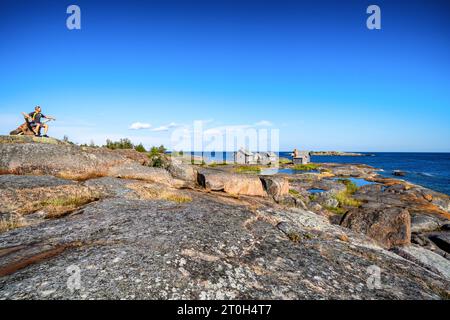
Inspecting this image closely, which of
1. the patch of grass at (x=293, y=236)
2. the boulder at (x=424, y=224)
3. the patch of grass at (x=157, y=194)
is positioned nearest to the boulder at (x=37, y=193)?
the patch of grass at (x=157, y=194)

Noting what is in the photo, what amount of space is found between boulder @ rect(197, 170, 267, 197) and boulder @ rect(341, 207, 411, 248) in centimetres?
617

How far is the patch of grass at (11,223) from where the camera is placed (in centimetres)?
626

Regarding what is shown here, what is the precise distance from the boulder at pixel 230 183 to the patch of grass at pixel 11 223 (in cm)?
907

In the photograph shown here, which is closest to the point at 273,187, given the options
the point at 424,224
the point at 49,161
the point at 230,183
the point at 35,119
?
the point at 230,183

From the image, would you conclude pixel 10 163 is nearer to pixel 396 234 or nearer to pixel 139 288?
pixel 139 288

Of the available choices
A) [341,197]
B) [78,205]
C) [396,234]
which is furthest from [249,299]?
[341,197]

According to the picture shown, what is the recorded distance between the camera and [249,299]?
4055 mm

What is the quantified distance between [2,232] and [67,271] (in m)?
3.55

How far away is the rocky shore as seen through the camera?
4.08 metres

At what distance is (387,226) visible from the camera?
12086mm

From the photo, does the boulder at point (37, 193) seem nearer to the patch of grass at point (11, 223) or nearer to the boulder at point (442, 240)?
the patch of grass at point (11, 223)

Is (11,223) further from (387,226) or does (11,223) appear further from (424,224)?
(424,224)

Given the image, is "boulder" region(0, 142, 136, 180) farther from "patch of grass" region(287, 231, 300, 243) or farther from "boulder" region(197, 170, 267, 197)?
"patch of grass" region(287, 231, 300, 243)
